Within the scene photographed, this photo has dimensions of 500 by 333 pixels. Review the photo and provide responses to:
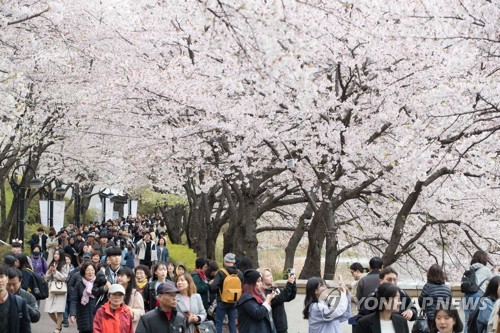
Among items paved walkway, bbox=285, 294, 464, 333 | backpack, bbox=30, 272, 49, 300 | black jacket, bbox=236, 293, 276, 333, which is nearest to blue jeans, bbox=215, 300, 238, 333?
paved walkway, bbox=285, 294, 464, 333

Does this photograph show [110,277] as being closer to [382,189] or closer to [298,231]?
[382,189]

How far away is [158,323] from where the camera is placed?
7.37 metres

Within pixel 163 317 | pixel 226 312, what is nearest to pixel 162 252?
pixel 226 312

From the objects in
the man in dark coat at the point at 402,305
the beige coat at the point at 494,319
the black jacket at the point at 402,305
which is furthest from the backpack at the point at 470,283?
the beige coat at the point at 494,319

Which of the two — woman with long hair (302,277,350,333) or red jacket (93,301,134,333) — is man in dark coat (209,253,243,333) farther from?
red jacket (93,301,134,333)

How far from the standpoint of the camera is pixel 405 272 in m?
26.4

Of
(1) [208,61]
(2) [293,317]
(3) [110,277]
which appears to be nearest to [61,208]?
(1) [208,61]

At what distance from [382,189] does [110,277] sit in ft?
27.0

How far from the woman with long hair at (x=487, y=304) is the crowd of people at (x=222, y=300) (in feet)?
0.04

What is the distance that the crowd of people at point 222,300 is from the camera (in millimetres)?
7492

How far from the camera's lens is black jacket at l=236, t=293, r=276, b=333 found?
9.74m

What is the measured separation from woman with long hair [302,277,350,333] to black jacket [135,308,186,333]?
250cm

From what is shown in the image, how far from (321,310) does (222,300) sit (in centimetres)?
370

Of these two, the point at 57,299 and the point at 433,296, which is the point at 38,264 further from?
the point at 433,296
